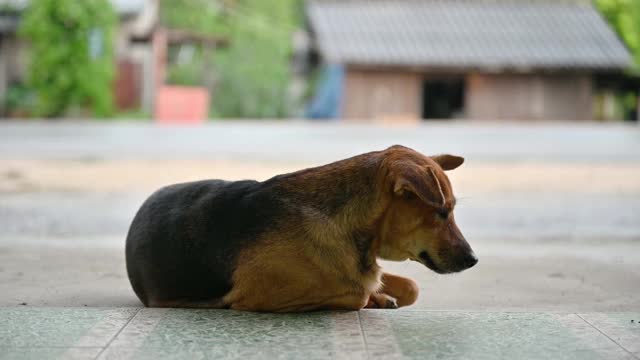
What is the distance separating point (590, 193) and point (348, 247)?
364 inches

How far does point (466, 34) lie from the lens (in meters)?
29.6

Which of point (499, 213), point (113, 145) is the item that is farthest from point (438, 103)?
point (499, 213)

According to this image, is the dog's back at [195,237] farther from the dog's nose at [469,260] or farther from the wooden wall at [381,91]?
the wooden wall at [381,91]

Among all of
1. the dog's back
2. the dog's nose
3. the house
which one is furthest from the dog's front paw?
the house

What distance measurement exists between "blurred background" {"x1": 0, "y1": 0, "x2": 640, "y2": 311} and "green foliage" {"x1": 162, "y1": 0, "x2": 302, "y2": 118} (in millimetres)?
53

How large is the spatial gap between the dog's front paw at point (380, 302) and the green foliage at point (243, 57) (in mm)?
23391

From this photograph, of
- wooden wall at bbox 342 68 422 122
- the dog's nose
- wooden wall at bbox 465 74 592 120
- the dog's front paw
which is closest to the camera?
the dog's nose

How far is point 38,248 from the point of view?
681 cm

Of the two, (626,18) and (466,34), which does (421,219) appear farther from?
(626,18)

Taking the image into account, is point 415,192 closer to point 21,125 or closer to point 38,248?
point 38,248

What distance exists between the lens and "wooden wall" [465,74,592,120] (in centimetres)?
2906

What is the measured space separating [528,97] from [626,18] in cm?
655

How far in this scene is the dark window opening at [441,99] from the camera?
31453mm

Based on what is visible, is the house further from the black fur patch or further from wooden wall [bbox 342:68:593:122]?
the black fur patch
